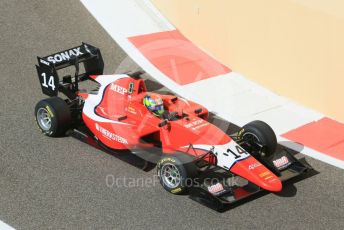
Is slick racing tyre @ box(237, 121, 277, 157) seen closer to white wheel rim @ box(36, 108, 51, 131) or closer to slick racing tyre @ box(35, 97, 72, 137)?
slick racing tyre @ box(35, 97, 72, 137)

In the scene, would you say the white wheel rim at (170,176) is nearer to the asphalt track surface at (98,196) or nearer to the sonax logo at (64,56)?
the asphalt track surface at (98,196)

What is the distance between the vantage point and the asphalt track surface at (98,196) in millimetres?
8023

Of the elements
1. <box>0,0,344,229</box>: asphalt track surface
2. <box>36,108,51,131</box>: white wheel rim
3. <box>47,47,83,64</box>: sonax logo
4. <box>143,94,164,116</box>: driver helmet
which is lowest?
<box>0,0,344,229</box>: asphalt track surface

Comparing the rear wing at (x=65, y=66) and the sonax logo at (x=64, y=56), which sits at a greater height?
the sonax logo at (x=64, y=56)

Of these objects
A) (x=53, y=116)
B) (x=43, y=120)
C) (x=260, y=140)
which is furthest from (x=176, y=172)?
(x=43, y=120)

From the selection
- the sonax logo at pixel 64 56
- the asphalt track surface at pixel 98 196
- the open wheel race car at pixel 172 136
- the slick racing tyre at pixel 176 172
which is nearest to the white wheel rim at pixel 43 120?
the open wheel race car at pixel 172 136

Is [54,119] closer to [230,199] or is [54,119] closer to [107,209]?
[107,209]

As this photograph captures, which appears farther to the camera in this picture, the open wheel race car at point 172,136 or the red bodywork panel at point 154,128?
the red bodywork panel at point 154,128

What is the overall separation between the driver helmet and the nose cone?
5.43 ft

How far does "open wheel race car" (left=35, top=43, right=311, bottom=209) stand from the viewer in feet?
27.4

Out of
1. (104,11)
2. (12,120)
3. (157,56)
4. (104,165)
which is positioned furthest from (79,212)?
(104,11)

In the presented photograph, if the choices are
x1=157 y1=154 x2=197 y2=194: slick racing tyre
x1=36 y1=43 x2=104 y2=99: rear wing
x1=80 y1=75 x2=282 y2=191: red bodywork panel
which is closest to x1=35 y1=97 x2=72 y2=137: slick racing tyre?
x1=80 y1=75 x2=282 y2=191: red bodywork panel

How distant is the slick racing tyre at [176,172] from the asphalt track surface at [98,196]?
0.60ft

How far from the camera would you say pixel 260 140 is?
9.13 metres
